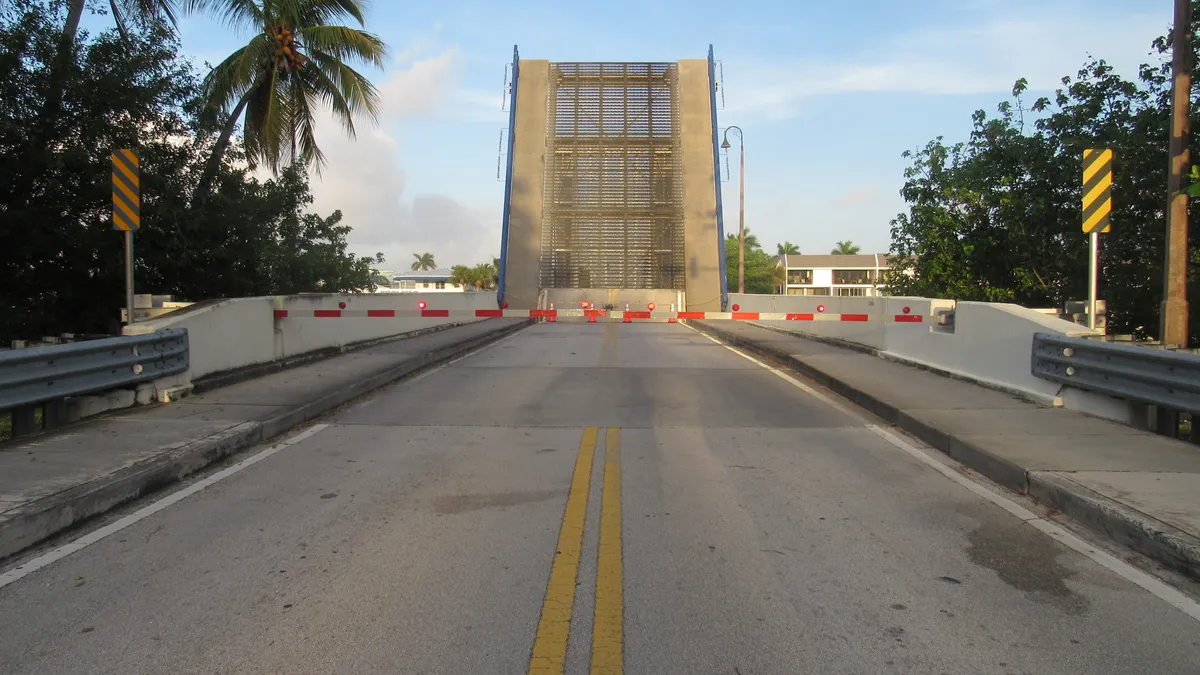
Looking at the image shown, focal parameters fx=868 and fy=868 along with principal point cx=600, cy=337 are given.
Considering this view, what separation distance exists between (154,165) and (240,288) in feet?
11.3

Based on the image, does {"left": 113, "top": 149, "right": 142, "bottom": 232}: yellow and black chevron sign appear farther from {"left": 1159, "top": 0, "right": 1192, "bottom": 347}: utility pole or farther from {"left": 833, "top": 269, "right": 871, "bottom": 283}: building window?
{"left": 833, "top": 269, "right": 871, "bottom": 283}: building window

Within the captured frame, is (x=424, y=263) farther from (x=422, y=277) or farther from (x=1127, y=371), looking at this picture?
(x=1127, y=371)

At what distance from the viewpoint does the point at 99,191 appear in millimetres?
14492

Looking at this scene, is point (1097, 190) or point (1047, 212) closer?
point (1097, 190)

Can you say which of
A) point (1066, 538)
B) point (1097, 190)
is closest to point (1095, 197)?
point (1097, 190)

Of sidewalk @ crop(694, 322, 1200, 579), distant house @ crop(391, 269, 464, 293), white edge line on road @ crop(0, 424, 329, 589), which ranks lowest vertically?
white edge line on road @ crop(0, 424, 329, 589)

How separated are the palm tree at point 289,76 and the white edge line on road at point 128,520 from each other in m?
13.7

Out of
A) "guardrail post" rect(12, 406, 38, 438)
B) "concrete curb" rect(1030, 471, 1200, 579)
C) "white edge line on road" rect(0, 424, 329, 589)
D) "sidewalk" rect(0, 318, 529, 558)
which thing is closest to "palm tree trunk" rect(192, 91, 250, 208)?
"sidewalk" rect(0, 318, 529, 558)

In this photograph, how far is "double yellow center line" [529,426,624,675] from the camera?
12.4ft

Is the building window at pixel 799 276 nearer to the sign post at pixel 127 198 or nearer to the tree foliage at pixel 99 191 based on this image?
the tree foliage at pixel 99 191

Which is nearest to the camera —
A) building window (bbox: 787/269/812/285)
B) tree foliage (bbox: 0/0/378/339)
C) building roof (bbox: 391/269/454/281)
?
tree foliage (bbox: 0/0/378/339)

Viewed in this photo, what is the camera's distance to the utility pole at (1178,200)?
1209 centimetres

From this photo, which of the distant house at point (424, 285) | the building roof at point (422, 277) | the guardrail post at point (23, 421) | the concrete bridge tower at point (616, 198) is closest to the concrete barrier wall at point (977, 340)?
the guardrail post at point (23, 421)

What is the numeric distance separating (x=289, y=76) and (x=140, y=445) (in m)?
16.3
